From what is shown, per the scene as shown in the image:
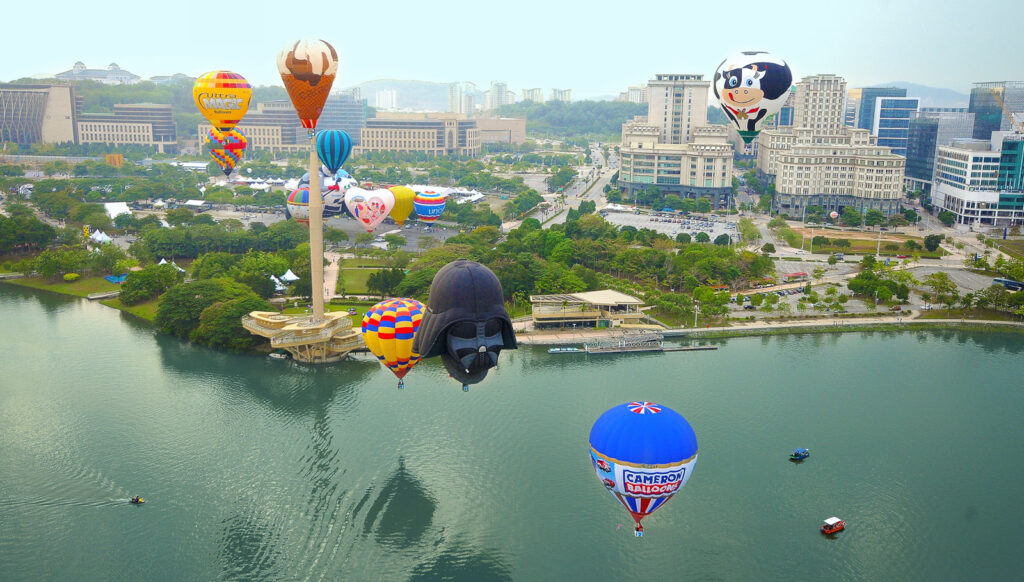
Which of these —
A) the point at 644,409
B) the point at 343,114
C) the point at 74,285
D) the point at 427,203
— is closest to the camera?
the point at 644,409

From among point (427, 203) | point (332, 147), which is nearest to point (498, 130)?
point (427, 203)

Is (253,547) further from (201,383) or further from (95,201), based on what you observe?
(95,201)

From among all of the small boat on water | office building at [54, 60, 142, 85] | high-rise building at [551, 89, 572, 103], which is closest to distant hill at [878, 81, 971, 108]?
high-rise building at [551, 89, 572, 103]

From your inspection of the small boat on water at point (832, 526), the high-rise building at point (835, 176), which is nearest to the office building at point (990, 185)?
the high-rise building at point (835, 176)

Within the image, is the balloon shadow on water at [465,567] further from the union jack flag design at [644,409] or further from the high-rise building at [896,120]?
the high-rise building at [896,120]

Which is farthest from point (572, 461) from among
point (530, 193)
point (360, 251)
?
point (530, 193)

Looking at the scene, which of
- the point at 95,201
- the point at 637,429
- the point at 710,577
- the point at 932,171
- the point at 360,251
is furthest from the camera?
the point at 932,171

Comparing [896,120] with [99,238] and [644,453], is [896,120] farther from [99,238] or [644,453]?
[644,453]
